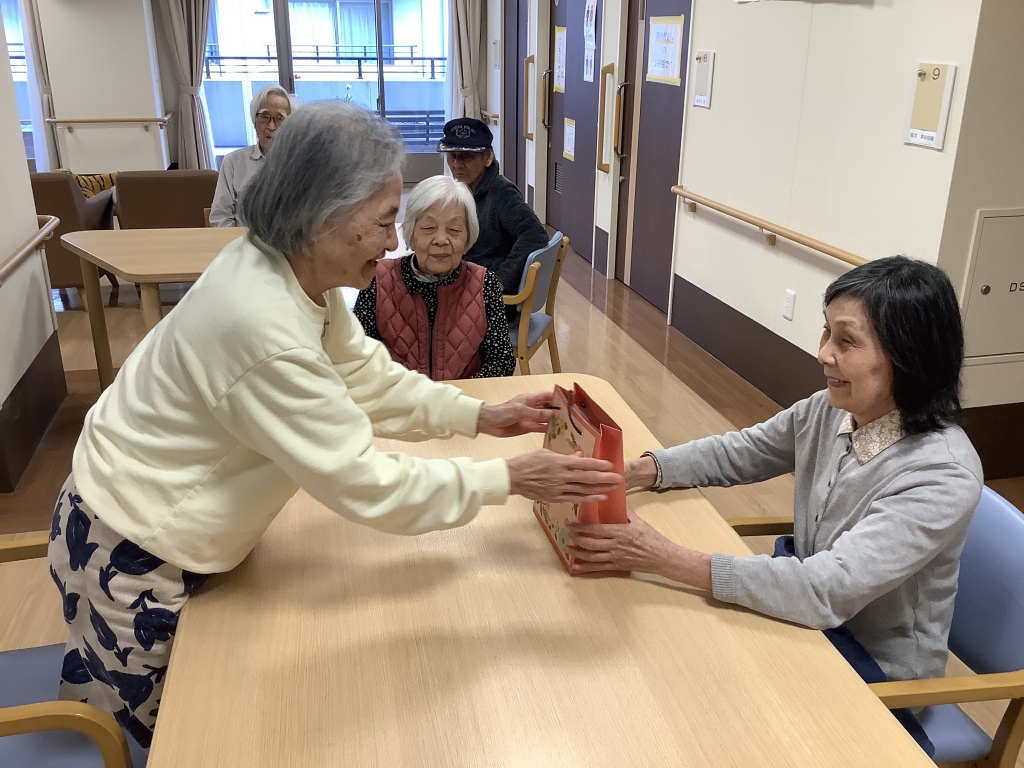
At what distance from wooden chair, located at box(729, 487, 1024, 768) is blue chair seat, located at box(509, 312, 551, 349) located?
214 cm

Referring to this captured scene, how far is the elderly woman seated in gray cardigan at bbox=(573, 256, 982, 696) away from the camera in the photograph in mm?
1191

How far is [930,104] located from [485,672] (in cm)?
256

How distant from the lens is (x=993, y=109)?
8.66ft

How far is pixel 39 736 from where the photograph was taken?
1226 mm

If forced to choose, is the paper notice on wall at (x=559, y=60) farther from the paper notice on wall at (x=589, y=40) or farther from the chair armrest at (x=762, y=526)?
the chair armrest at (x=762, y=526)

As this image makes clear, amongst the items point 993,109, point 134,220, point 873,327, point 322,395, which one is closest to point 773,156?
point 993,109

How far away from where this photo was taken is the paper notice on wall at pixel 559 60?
6.64 meters

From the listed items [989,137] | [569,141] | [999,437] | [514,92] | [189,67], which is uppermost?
[189,67]

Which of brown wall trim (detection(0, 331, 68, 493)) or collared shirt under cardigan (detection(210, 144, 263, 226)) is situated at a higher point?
collared shirt under cardigan (detection(210, 144, 263, 226))

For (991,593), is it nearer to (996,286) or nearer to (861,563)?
(861,563)

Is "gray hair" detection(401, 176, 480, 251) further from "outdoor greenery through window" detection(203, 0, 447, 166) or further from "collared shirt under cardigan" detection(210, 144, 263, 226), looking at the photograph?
"outdoor greenery through window" detection(203, 0, 447, 166)

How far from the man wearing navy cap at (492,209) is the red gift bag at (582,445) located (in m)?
2.20

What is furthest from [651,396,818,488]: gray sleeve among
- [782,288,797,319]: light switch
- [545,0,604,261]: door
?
[545,0,604,261]: door

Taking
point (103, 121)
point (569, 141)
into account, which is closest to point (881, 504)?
point (569, 141)
